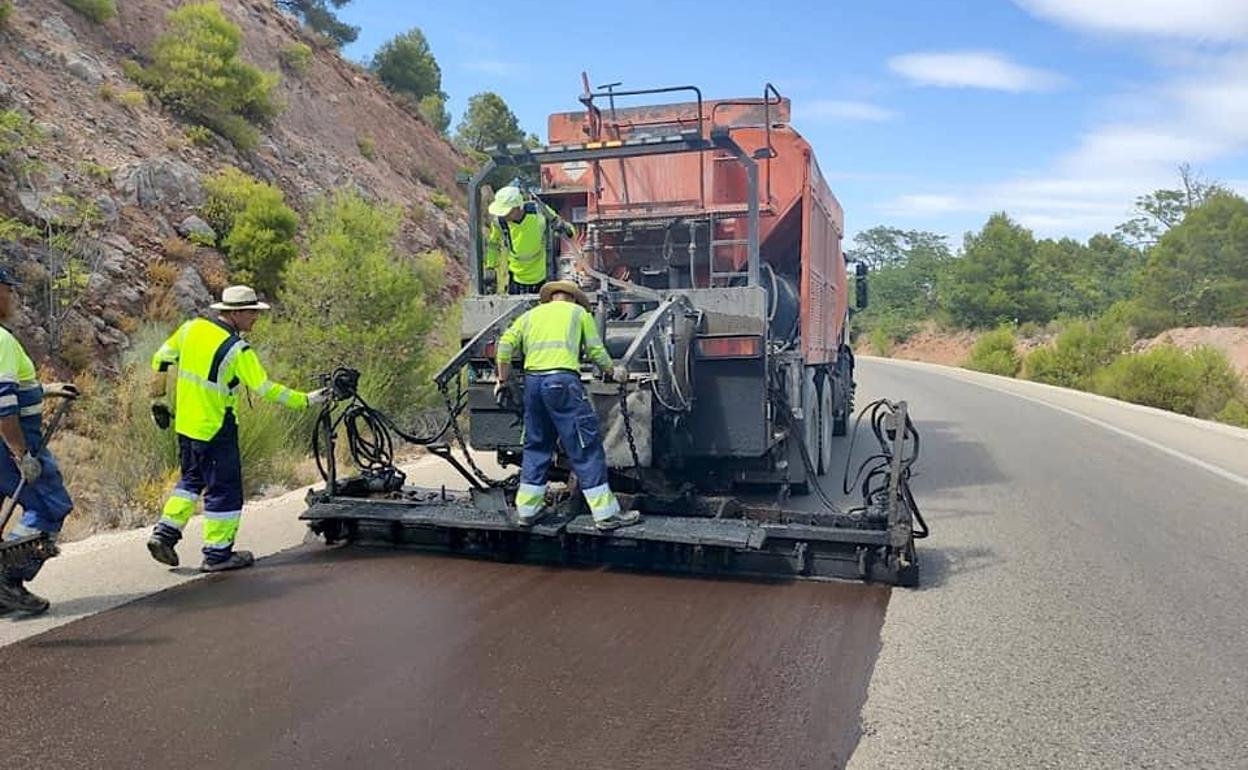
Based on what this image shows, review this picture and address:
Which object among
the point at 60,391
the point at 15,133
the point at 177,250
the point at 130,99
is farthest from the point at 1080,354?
the point at 60,391

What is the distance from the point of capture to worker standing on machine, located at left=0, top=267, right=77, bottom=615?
454 centimetres

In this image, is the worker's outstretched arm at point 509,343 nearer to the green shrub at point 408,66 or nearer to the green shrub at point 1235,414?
the green shrub at point 1235,414

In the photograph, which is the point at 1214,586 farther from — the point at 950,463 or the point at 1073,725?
the point at 950,463

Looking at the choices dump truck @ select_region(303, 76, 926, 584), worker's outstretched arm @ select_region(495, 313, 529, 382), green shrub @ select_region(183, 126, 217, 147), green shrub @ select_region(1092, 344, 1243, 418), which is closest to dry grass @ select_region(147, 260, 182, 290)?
green shrub @ select_region(183, 126, 217, 147)

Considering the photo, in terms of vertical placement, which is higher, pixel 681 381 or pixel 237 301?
pixel 237 301

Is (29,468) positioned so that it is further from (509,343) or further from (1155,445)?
(1155,445)

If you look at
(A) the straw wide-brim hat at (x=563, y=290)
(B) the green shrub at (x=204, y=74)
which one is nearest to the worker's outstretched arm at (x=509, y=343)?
(A) the straw wide-brim hat at (x=563, y=290)

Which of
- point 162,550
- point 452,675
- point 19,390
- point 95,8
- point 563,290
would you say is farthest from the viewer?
point 95,8

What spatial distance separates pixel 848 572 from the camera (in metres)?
5.26

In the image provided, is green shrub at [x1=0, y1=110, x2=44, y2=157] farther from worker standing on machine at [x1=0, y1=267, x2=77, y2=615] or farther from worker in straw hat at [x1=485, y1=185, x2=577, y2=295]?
worker standing on machine at [x1=0, y1=267, x2=77, y2=615]

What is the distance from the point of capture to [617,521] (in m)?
5.49

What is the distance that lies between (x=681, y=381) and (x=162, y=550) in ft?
10.7

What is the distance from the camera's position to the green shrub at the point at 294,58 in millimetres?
29359

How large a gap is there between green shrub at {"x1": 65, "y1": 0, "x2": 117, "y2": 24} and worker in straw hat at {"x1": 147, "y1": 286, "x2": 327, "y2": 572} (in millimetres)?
20633
